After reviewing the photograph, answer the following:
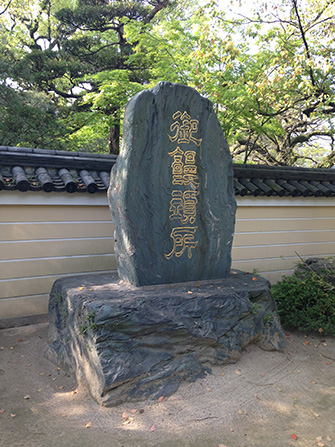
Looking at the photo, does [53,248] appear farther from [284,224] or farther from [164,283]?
[284,224]

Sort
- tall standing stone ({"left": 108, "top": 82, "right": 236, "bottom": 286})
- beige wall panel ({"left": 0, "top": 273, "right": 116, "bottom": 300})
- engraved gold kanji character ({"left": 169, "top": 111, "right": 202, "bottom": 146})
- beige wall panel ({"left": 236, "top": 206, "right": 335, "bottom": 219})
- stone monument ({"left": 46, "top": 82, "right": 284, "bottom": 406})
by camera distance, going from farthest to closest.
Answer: beige wall panel ({"left": 236, "top": 206, "right": 335, "bottom": 219})
beige wall panel ({"left": 0, "top": 273, "right": 116, "bottom": 300})
engraved gold kanji character ({"left": 169, "top": 111, "right": 202, "bottom": 146})
tall standing stone ({"left": 108, "top": 82, "right": 236, "bottom": 286})
stone monument ({"left": 46, "top": 82, "right": 284, "bottom": 406})

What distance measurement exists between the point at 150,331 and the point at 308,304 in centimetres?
292

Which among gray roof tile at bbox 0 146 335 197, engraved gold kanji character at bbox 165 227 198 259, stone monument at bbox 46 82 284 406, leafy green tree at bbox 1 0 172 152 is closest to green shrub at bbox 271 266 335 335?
stone monument at bbox 46 82 284 406

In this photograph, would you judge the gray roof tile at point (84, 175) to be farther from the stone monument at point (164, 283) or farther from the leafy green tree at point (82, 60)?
the leafy green tree at point (82, 60)

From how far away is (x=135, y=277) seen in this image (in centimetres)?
440

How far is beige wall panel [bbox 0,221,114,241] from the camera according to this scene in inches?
209

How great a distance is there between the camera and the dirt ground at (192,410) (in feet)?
9.75

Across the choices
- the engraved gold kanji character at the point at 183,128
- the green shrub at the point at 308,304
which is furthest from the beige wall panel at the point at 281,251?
the engraved gold kanji character at the point at 183,128

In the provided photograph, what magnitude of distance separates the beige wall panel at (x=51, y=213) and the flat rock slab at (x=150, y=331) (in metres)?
1.22

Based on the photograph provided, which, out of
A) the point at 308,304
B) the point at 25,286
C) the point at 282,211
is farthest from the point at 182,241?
the point at 282,211

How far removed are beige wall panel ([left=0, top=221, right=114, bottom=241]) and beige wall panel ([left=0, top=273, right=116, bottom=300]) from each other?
641 millimetres

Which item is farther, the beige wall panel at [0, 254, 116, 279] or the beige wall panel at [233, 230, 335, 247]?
the beige wall panel at [233, 230, 335, 247]

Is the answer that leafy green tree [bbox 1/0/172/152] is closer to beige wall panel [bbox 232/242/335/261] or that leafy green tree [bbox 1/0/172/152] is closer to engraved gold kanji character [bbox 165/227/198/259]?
beige wall panel [bbox 232/242/335/261]

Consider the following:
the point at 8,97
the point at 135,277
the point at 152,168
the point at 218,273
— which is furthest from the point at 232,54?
the point at 8,97
